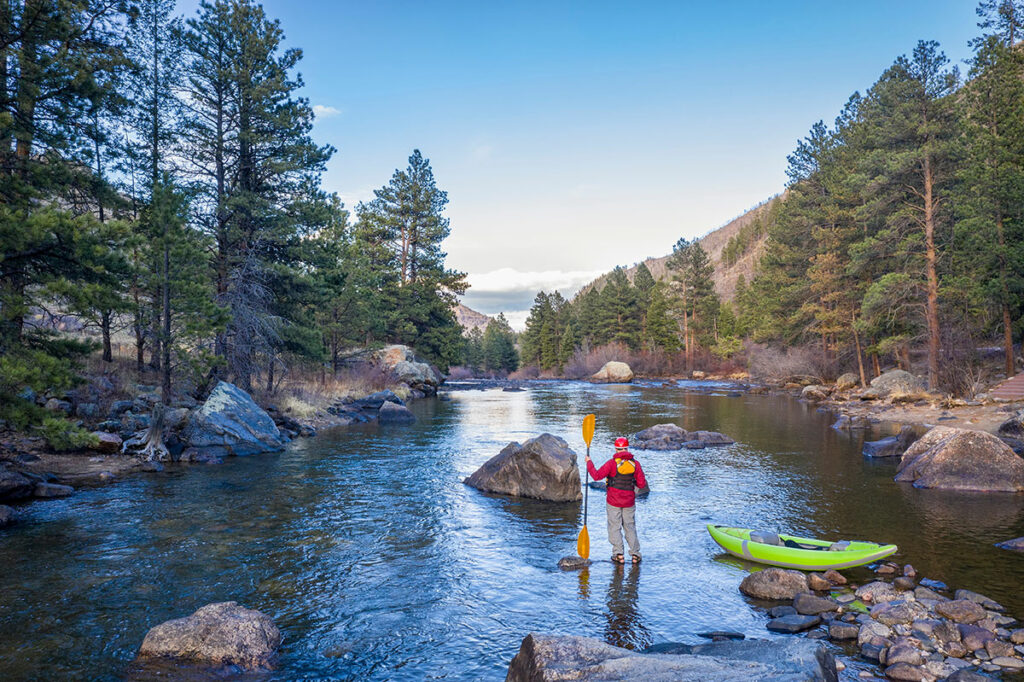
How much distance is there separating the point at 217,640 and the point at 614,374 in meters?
66.9

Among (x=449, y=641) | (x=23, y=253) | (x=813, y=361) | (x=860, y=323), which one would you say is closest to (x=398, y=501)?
(x=449, y=641)

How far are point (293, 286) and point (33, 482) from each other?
47.1ft

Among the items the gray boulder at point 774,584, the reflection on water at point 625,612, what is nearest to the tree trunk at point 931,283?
the gray boulder at point 774,584

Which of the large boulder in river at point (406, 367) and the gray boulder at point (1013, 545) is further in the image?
the large boulder in river at point (406, 367)

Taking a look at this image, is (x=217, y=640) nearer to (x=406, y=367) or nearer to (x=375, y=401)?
(x=375, y=401)

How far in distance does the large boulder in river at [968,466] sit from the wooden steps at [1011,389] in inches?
495

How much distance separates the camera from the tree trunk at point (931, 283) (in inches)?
1112

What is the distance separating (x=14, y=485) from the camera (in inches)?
481

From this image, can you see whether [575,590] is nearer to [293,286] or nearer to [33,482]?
[33,482]

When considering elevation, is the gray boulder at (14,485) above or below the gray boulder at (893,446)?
above

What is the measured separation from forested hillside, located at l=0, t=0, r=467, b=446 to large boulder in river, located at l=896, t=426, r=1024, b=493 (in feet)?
64.4

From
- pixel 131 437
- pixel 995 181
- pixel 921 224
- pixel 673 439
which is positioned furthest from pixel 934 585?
pixel 921 224

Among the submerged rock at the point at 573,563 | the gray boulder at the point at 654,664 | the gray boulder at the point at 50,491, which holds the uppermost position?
the gray boulder at the point at 654,664

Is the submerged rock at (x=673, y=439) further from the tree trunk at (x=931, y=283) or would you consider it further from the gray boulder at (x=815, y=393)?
the gray boulder at (x=815, y=393)
